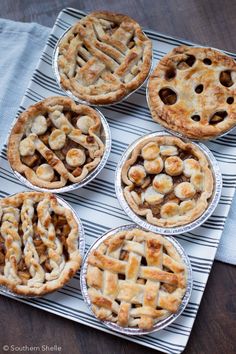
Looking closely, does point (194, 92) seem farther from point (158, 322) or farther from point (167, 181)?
point (158, 322)

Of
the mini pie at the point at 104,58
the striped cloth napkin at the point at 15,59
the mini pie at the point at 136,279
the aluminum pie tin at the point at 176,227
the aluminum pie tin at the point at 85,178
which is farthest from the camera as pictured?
the striped cloth napkin at the point at 15,59

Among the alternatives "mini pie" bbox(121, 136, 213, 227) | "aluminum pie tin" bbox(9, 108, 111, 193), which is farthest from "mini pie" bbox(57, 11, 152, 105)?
"mini pie" bbox(121, 136, 213, 227)

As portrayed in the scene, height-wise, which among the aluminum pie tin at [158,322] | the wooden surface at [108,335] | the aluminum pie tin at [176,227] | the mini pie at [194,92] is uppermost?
the mini pie at [194,92]

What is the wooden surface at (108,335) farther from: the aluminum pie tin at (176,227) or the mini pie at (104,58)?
the mini pie at (104,58)

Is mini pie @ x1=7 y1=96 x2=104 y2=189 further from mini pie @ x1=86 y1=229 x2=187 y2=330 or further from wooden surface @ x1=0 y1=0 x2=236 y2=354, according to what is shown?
wooden surface @ x1=0 y1=0 x2=236 y2=354

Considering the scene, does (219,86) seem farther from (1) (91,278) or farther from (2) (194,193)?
(1) (91,278)

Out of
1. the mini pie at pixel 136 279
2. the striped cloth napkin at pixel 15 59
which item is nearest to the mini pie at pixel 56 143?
the striped cloth napkin at pixel 15 59

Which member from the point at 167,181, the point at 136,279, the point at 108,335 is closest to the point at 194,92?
the point at 167,181
